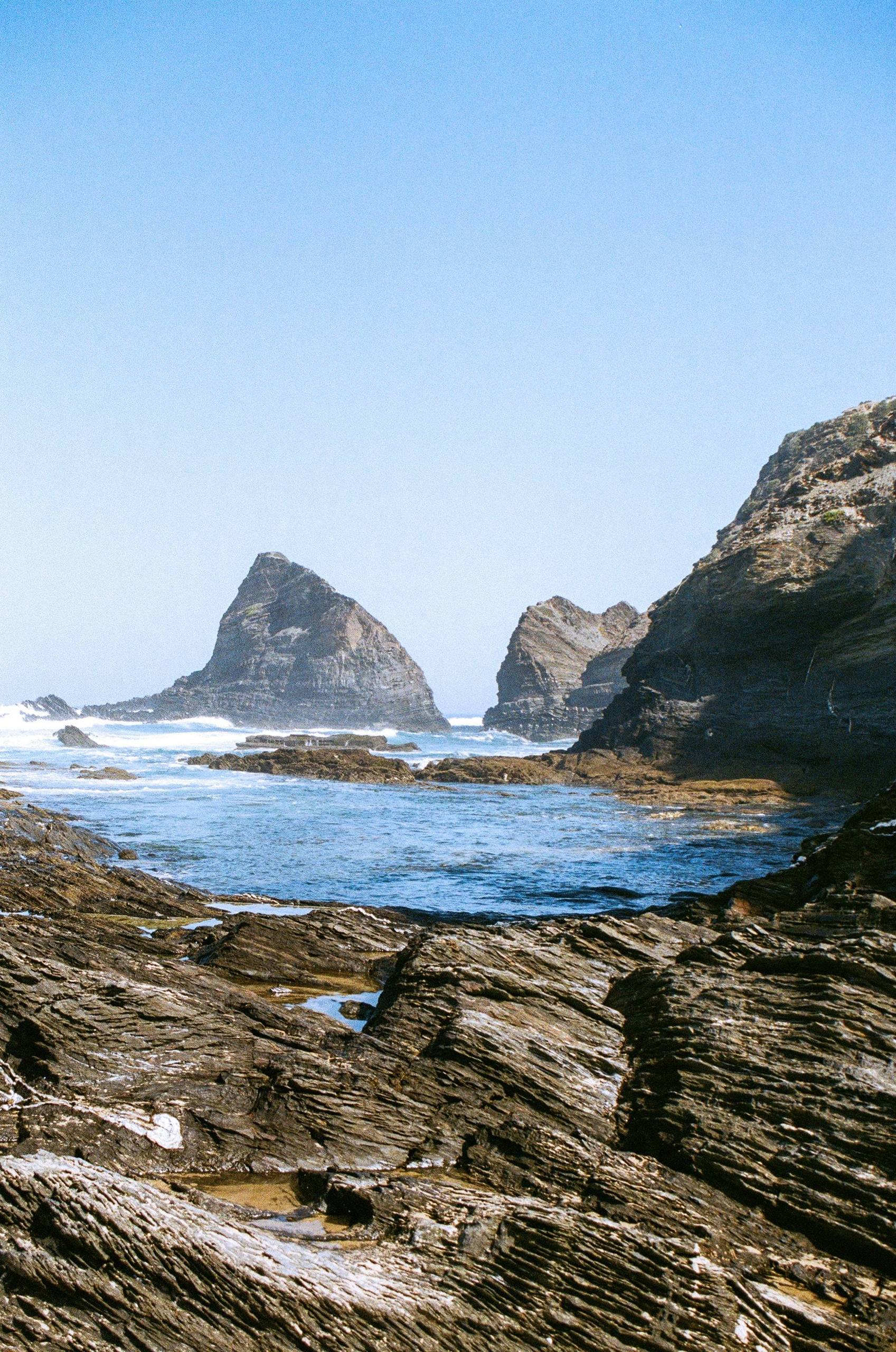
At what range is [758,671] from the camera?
4166cm

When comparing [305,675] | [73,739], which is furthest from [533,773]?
[305,675]

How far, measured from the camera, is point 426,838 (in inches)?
1033

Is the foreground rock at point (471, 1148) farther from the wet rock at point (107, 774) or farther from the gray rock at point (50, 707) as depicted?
the gray rock at point (50, 707)

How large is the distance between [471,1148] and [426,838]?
66.1 feet

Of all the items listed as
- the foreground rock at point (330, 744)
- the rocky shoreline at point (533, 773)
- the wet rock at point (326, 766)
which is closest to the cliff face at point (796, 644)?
the rocky shoreline at point (533, 773)

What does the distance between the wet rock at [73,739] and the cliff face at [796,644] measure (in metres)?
43.2

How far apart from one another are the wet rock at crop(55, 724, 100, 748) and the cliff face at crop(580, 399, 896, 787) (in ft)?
142

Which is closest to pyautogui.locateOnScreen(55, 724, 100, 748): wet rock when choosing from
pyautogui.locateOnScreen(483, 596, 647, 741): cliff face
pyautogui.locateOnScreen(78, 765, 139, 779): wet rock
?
pyautogui.locateOnScreen(78, 765, 139, 779): wet rock

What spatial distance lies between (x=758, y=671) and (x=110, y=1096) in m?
39.4

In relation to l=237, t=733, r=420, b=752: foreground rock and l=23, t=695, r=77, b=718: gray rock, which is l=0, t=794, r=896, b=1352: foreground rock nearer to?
l=237, t=733, r=420, b=752: foreground rock

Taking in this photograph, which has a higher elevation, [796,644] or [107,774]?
[796,644]

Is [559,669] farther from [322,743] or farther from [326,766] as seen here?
[326,766]

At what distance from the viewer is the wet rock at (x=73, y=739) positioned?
226ft

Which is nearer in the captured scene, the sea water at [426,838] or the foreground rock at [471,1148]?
the foreground rock at [471,1148]
